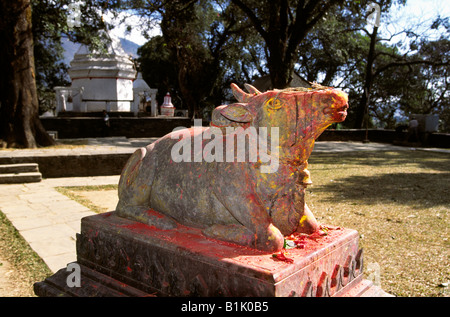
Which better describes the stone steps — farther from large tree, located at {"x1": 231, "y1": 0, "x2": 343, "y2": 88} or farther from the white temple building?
the white temple building

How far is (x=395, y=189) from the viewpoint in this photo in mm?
6867

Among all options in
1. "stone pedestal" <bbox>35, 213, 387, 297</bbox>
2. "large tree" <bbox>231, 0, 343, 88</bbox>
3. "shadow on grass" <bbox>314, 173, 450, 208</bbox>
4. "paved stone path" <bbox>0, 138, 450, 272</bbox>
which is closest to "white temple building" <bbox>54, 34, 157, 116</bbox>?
"large tree" <bbox>231, 0, 343, 88</bbox>

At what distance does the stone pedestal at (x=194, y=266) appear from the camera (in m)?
1.63

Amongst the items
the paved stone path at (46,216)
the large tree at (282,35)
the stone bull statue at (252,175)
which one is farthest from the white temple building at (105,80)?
the stone bull statue at (252,175)

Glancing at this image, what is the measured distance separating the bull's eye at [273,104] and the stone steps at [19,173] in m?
6.69

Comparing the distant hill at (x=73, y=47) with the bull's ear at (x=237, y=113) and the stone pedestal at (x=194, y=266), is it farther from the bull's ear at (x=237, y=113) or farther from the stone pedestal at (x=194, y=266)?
the bull's ear at (x=237, y=113)

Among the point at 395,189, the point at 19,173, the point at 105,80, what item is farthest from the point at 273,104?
the point at 105,80

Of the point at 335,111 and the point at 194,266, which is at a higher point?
the point at 335,111

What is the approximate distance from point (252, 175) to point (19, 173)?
6.84 meters

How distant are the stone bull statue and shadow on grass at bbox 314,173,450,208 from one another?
4294 mm

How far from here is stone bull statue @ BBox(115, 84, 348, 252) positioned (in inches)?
69.8

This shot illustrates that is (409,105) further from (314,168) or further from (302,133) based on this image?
(302,133)

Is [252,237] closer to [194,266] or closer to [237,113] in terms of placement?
[194,266]
